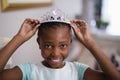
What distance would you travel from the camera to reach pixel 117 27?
3.36m

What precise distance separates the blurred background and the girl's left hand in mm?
403

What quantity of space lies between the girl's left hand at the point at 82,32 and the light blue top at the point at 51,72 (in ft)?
0.38

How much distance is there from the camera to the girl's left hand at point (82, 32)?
42.0 inches

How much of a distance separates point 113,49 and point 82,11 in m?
0.65

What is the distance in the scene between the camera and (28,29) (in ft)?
3.50

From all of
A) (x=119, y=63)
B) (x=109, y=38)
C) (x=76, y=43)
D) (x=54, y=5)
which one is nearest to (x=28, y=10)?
(x=54, y=5)

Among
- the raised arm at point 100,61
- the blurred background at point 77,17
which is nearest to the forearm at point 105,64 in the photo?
the raised arm at point 100,61

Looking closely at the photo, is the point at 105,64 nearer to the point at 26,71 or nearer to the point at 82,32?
the point at 82,32

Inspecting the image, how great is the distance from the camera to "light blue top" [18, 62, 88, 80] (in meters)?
1.01

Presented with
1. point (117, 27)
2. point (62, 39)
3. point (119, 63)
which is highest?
point (62, 39)

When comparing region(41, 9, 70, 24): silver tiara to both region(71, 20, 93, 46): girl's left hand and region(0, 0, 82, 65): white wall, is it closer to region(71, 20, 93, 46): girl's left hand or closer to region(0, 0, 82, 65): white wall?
region(71, 20, 93, 46): girl's left hand

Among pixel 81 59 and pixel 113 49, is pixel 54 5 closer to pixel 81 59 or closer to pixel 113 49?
pixel 81 59

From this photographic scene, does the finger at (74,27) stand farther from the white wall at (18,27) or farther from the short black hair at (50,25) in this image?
the white wall at (18,27)

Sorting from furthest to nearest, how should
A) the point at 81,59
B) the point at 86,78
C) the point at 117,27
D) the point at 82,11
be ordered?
the point at 117,27 → the point at 82,11 → the point at 81,59 → the point at 86,78
